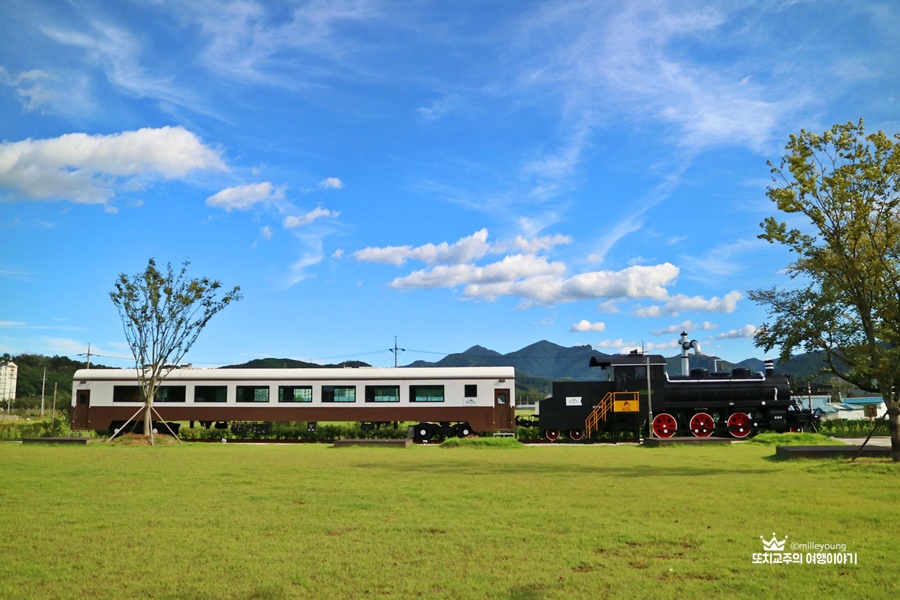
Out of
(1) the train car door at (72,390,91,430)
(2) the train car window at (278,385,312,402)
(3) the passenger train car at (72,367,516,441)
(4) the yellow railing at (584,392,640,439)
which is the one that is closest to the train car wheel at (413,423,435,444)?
(3) the passenger train car at (72,367,516,441)

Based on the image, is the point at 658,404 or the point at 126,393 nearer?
the point at 658,404

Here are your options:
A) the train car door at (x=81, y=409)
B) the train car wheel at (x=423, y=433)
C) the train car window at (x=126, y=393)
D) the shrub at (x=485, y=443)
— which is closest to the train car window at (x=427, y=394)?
the train car wheel at (x=423, y=433)

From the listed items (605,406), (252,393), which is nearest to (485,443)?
(605,406)

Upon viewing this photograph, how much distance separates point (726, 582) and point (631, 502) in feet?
16.1

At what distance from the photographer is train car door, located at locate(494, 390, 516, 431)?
1332 inches

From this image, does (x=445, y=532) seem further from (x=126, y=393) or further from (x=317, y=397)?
(x=126, y=393)

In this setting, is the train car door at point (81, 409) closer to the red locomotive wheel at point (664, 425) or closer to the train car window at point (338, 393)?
the train car window at point (338, 393)

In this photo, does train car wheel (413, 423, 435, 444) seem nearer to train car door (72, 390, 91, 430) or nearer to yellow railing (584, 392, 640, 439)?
yellow railing (584, 392, 640, 439)

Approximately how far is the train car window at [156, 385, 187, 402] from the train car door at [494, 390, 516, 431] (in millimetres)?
16503

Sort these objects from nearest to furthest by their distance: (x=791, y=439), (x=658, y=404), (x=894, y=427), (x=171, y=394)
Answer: (x=894, y=427)
(x=791, y=439)
(x=658, y=404)
(x=171, y=394)

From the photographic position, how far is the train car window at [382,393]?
114ft

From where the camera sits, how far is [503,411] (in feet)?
112

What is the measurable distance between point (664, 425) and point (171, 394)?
25555 mm

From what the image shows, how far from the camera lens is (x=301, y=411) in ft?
116
